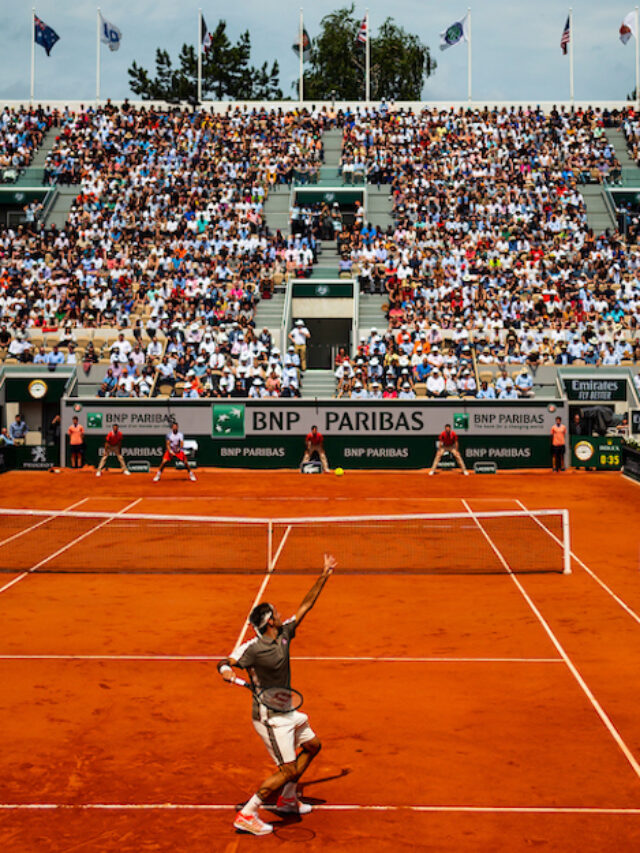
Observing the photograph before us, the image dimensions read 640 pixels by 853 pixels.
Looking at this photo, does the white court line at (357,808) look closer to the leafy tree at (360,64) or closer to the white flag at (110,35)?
the white flag at (110,35)

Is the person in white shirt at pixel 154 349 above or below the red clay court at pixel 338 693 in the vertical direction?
above

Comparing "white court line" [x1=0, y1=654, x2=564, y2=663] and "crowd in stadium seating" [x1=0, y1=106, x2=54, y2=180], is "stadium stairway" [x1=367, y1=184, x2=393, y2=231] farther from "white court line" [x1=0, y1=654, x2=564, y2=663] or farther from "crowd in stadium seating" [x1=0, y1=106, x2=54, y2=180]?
"white court line" [x1=0, y1=654, x2=564, y2=663]

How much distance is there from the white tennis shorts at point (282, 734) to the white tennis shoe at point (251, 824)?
47 cm

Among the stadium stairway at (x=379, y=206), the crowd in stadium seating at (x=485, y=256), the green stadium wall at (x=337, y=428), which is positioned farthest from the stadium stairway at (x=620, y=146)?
the green stadium wall at (x=337, y=428)

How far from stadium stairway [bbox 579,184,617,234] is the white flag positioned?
88.6 feet

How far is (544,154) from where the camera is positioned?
4759 cm

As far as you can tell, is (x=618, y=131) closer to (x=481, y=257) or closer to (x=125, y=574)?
(x=481, y=257)

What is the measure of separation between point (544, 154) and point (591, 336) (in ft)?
51.6

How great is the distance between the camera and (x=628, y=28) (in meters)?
53.7

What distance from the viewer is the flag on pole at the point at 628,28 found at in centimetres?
5340

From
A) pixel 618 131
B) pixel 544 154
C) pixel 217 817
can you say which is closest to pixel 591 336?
pixel 544 154

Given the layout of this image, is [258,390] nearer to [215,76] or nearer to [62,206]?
[62,206]

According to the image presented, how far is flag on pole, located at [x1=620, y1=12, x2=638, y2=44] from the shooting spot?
53.4 meters

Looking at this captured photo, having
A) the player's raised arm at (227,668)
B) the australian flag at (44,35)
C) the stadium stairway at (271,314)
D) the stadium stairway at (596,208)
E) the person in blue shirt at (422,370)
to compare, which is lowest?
the player's raised arm at (227,668)
